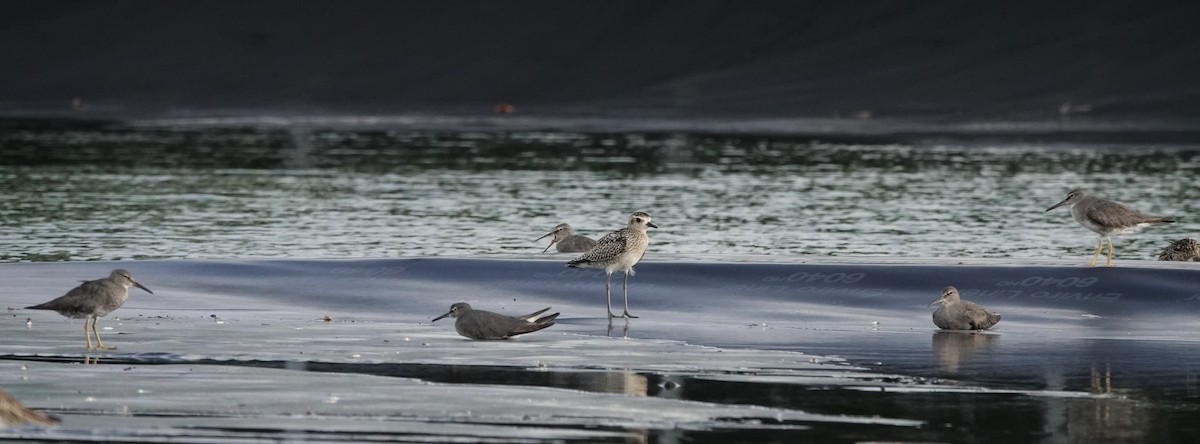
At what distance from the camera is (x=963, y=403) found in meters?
13.6

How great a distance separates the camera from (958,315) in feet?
58.3

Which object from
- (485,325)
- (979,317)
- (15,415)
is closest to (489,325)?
(485,325)

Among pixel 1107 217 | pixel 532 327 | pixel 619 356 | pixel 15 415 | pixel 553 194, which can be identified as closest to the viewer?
pixel 15 415

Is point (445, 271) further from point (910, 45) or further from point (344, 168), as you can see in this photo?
point (910, 45)

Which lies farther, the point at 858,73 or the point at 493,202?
the point at 858,73

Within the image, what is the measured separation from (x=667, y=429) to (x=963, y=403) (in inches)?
92.7

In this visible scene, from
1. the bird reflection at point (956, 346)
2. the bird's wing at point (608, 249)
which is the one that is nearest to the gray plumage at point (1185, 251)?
the bird reflection at point (956, 346)

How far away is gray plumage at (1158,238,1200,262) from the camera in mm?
23047

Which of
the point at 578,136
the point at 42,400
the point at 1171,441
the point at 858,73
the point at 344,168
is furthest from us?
the point at 858,73

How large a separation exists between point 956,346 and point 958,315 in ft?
3.36

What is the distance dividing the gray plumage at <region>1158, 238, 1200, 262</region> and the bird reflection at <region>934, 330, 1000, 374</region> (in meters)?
6.22

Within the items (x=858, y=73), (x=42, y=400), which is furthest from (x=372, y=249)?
(x=858, y=73)

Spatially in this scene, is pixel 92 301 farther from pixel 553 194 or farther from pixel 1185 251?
pixel 553 194

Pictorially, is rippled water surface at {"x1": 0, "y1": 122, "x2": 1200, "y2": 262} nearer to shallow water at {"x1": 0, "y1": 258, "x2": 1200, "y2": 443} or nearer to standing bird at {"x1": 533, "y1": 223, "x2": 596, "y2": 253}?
standing bird at {"x1": 533, "y1": 223, "x2": 596, "y2": 253}
